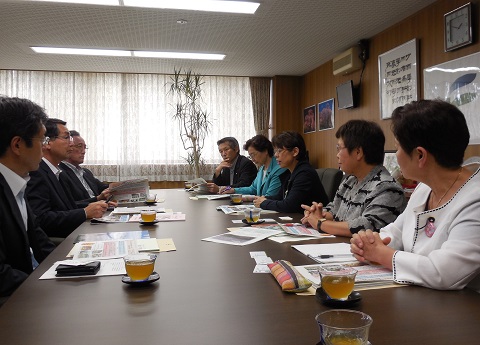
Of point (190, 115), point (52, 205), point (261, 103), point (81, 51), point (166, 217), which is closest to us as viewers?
point (166, 217)

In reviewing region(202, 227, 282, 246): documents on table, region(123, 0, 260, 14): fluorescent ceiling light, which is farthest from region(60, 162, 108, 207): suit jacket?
region(202, 227, 282, 246): documents on table

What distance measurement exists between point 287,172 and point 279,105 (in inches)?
149

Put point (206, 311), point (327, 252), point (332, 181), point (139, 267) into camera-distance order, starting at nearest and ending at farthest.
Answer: point (206, 311) < point (139, 267) < point (327, 252) < point (332, 181)

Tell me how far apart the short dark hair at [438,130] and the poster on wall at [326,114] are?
480 centimetres

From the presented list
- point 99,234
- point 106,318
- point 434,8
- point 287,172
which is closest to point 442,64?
point 434,8

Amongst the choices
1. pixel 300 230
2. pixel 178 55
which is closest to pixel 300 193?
pixel 300 230

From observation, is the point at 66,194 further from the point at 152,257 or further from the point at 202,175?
the point at 202,175

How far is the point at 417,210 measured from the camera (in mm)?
1474

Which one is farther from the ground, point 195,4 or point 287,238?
point 195,4

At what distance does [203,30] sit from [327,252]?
12.2 ft

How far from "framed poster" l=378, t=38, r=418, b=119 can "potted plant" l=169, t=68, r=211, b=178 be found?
2.95 m

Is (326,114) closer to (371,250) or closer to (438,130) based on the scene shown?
(438,130)

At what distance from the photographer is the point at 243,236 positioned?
1.84 metres

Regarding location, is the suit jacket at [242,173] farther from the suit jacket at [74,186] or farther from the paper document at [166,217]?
the paper document at [166,217]
